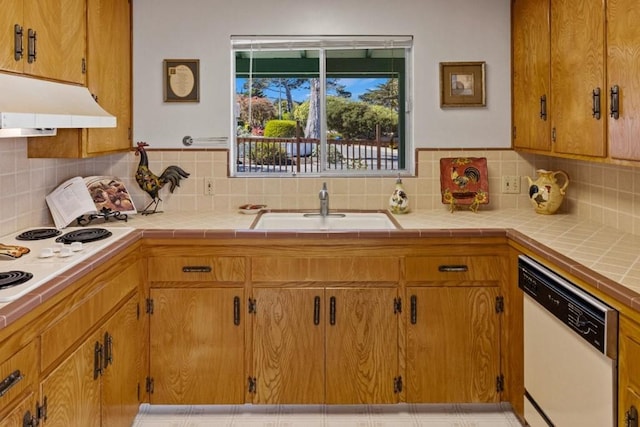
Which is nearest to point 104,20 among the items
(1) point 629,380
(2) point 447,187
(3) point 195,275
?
(3) point 195,275

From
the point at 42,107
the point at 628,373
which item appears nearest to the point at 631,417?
the point at 628,373

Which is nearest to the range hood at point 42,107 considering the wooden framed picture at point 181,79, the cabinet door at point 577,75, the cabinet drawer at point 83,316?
the cabinet drawer at point 83,316

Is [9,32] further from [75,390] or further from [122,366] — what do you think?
[122,366]

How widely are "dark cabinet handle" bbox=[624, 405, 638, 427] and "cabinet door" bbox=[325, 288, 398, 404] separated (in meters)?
1.22

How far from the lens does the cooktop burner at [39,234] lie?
7.81 feet

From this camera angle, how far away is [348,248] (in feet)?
8.79

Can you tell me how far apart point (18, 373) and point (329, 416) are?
1.61m

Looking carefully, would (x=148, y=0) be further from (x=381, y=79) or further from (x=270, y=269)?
(x=270, y=269)

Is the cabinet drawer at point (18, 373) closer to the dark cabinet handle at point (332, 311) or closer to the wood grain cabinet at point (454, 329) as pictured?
the dark cabinet handle at point (332, 311)

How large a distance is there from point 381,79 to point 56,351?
2427mm

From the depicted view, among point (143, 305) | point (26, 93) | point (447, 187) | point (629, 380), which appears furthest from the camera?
point (447, 187)

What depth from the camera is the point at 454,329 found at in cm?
271

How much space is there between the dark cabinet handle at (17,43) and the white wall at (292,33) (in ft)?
4.27

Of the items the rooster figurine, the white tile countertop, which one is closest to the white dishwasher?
the white tile countertop
